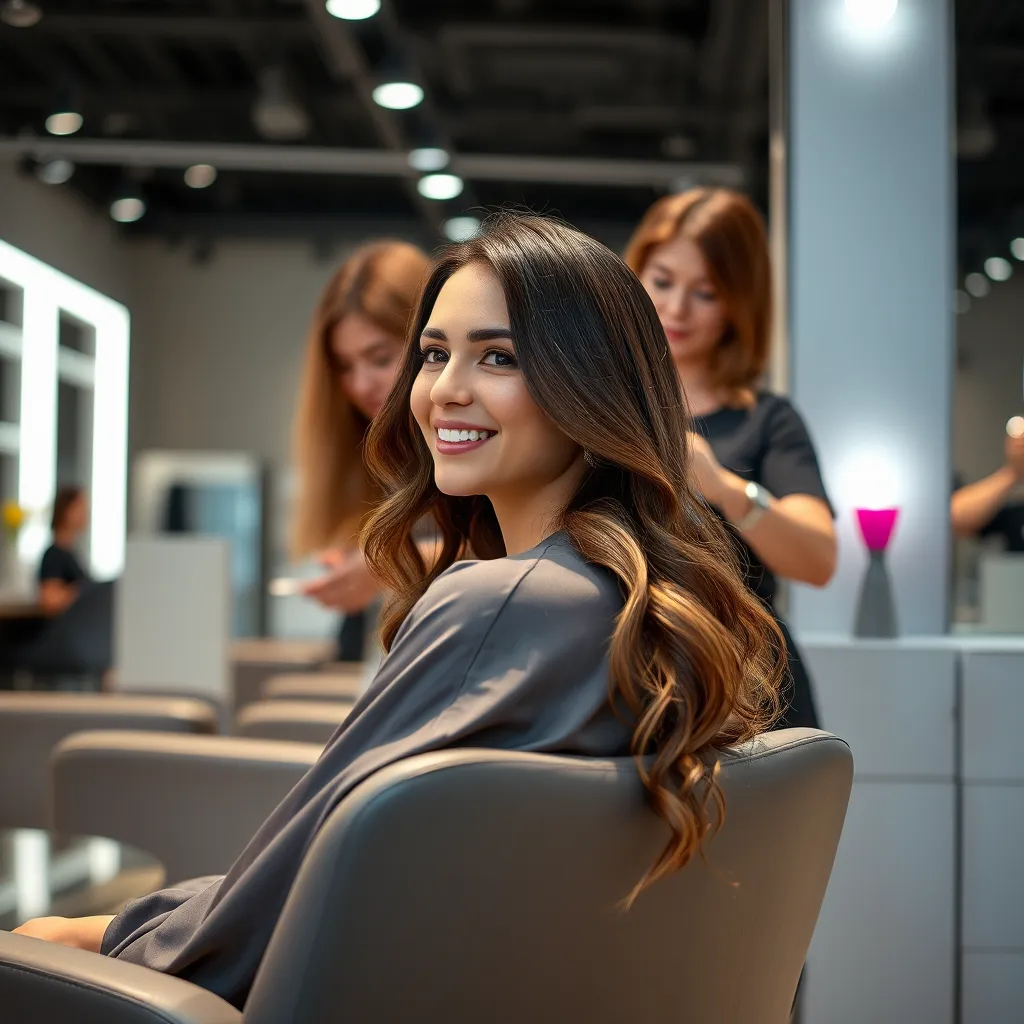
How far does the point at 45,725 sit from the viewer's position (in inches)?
118

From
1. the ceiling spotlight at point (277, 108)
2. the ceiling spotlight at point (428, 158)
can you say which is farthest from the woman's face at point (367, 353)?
the ceiling spotlight at point (428, 158)

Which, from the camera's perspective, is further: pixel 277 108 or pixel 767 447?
pixel 277 108

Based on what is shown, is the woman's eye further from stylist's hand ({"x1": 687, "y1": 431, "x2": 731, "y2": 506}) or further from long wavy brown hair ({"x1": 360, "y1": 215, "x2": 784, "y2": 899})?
stylist's hand ({"x1": 687, "y1": 431, "x2": 731, "y2": 506})

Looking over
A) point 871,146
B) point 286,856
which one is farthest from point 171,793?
point 871,146

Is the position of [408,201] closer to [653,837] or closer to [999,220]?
[999,220]

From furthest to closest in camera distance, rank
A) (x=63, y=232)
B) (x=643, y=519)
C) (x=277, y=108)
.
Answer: (x=63, y=232) < (x=277, y=108) < (x=643, y=519)

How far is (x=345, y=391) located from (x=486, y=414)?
1.51 metres

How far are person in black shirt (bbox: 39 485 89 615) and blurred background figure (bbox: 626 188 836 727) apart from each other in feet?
22.2

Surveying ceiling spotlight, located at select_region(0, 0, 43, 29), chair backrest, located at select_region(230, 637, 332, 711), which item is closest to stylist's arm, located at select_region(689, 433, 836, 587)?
chair backrest, located at select_region(230, 637, 332, 711)

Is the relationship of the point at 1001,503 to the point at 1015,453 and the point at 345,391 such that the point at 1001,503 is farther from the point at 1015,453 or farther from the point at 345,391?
the point at 345,391

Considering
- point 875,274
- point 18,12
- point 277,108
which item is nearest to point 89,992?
point 875,274

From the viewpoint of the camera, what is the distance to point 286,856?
3.56 ft

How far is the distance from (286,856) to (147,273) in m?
11.9

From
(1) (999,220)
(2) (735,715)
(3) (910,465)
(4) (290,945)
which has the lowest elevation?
(4) (290,945)
